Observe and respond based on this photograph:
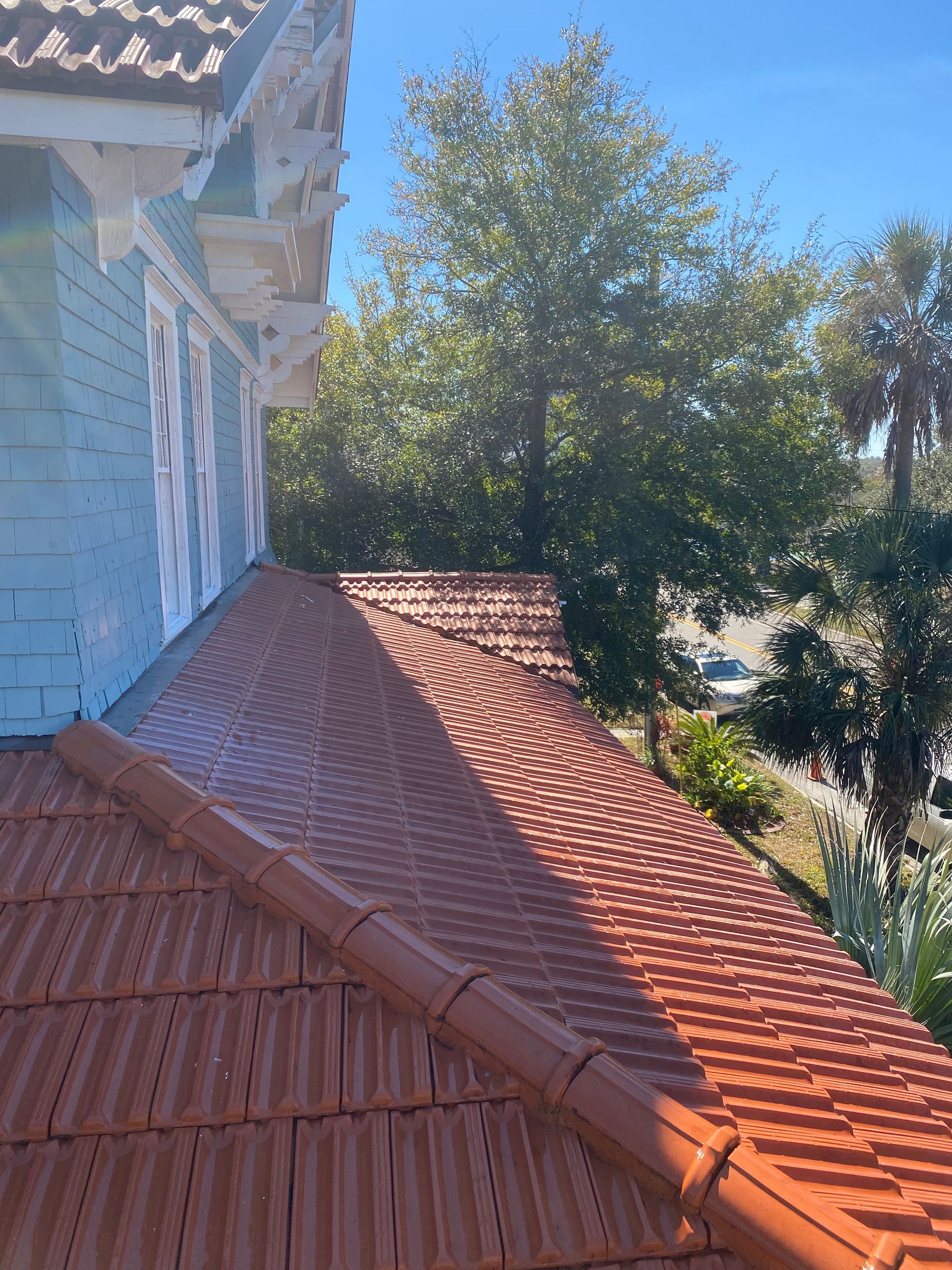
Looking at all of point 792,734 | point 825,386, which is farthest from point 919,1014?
point 825,386

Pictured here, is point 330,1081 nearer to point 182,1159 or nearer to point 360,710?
point 182,1159

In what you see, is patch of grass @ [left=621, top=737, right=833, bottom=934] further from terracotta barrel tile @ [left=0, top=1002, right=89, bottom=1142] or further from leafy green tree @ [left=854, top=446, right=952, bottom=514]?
leafy green tree @ [left=854, top=446, right=952, bottom=514]

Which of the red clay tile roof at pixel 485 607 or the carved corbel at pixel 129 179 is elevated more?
the carved corbel at pixel 129 179

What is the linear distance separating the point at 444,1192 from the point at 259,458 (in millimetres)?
10996

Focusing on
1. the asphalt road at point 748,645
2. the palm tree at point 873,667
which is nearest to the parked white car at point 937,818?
the palm tree at point 873,667

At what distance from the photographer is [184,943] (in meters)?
2.32

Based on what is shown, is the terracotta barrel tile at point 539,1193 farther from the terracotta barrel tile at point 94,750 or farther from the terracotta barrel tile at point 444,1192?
the terracotta barrel tile at point 94,750

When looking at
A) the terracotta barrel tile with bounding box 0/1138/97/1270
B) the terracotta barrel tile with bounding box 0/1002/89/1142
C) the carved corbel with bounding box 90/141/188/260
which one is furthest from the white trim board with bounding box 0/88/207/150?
the terracotta barrel tile with bounding box 0/1138/97/1270

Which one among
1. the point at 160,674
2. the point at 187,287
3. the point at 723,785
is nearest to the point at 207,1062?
the point at 160,674

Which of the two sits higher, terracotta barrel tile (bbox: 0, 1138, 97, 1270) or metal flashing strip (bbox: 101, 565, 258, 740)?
metal flashing strip (bbox: 101, 565, 258, 740)

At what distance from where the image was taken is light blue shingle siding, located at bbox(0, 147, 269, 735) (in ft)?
10.0

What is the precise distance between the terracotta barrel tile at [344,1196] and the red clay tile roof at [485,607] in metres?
6.69

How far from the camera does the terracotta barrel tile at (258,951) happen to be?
7.24ft

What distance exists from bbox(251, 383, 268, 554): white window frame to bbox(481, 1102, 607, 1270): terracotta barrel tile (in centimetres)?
1019
